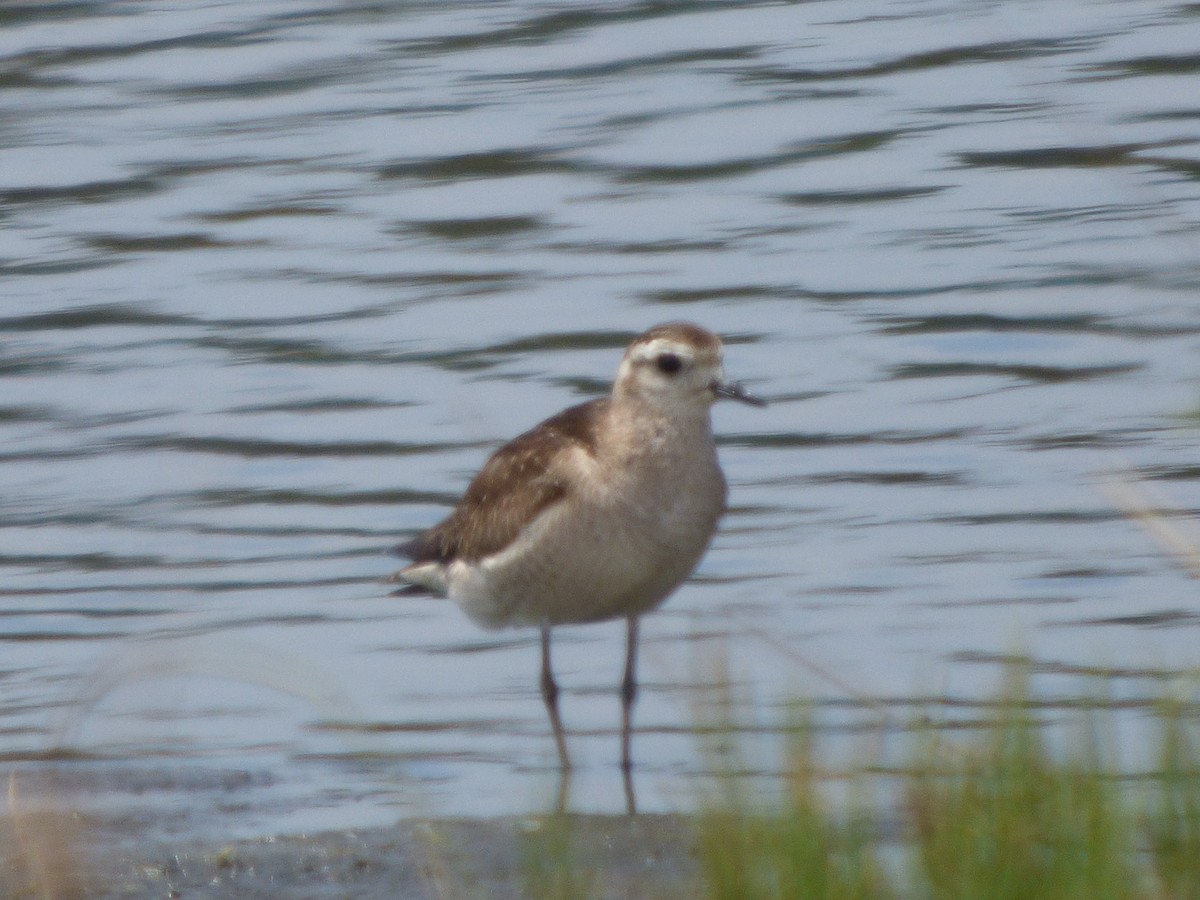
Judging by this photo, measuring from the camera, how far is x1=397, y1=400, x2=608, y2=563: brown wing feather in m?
8.78

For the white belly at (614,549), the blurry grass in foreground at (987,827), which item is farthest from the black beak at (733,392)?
the blurry grass in foreground at (987,827)

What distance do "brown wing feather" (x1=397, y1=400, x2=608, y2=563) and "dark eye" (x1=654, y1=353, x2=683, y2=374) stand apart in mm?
394

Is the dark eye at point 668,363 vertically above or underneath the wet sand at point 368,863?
above

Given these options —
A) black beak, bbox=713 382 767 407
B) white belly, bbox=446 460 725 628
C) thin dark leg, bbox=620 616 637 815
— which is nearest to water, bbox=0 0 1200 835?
thin dark leg, bbox=620 616 637 815

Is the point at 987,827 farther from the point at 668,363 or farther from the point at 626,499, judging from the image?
the point at 668,363

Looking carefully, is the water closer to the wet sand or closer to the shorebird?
the wet sand

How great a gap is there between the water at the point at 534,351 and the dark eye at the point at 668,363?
0.95 m

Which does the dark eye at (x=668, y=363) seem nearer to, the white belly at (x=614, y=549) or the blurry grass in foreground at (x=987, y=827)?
the white belly at (x=614, y=549)

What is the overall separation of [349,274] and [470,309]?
118 centimetres

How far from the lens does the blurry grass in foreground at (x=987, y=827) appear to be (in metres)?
5.00

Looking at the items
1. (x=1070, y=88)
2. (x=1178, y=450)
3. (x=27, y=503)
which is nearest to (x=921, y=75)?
(x=1070, y=88)

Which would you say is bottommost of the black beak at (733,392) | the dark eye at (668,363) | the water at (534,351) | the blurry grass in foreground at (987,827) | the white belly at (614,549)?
the water at (534,351)

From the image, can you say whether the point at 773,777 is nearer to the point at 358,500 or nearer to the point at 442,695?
the point at 442,695

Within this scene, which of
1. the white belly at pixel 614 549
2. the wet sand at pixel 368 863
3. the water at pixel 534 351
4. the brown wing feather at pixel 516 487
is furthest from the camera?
the water at pixel 534 351
